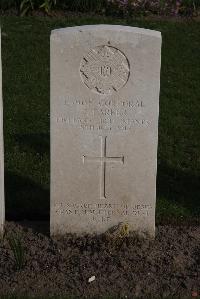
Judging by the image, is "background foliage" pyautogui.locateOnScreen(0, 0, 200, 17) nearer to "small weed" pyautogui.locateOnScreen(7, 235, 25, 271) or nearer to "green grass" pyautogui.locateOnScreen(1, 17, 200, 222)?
"green grass" pyautogui.locateOnScreen(1, 17, 200, 222)

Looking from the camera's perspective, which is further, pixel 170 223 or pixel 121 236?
pixel 170 223

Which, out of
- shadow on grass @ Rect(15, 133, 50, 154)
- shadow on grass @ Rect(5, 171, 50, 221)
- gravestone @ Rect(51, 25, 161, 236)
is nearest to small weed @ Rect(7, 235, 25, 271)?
gravestone @ Rect(51, 25, 161, 236)

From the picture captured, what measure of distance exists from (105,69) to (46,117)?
320 cm

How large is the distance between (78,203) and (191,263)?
97 centimetres

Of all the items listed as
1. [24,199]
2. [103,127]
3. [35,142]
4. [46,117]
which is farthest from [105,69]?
[46,117]

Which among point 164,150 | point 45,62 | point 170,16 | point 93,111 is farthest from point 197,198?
point 170,16

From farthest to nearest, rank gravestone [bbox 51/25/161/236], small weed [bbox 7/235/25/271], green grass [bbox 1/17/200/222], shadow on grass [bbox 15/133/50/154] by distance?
1. shadow on grass [bbox 15/133/50/154]
2. green grass [bbox 1/17/200/222]
3. gravestone [bbox 51/25/161/236]
4. small weed [bbox 7/235/25/271]

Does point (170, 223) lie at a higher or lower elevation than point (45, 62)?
lower

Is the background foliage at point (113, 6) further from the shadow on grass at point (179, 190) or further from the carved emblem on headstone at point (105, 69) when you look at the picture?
the carved emblem on headstone at point (105, 69)

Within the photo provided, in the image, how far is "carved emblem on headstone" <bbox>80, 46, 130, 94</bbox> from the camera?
5.38 m

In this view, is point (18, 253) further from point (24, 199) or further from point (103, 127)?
point (24, 199)

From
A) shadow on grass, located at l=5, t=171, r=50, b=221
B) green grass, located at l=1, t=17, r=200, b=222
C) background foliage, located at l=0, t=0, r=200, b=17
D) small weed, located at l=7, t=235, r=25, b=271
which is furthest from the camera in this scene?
background foliage, located at l=0, t=0, r=200, b=17

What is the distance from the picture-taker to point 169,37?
12.1 meters

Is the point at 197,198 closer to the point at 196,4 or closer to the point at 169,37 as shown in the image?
the point at 169,37
